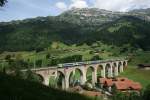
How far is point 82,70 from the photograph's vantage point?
382 feet

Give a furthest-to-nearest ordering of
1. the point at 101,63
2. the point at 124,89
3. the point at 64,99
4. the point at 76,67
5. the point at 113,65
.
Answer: the point at 113,65
the point at 101,63
the point at 76,67
the point at 124,89
the point at 64,99

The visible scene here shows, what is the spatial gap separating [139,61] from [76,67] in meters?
56.0

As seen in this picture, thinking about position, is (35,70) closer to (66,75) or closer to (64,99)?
(66,75)

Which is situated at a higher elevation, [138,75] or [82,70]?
[82,70]

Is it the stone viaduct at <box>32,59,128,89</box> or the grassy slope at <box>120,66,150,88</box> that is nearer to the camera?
the stone viaduct at <box>32,59,128,89</box>

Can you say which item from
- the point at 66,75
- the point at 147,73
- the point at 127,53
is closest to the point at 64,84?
the point at 66,75

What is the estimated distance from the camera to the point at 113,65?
14712 cm

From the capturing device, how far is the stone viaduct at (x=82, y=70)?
9402 cm

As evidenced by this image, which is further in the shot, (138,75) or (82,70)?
(138,75)

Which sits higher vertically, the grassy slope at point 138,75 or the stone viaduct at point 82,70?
the stone viaduct at point 82,70

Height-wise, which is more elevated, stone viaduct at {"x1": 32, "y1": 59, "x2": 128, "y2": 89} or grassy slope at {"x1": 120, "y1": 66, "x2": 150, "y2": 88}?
stone viaduct at {"x1": 32, "y1": 59, "x2": 128, "y2": 89}

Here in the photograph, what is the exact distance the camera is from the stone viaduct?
3702 inches

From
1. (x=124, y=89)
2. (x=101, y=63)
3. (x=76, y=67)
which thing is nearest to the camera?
(x=124, y=89)

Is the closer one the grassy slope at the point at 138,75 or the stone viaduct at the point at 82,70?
the stone viaduct at the point at 82,70
